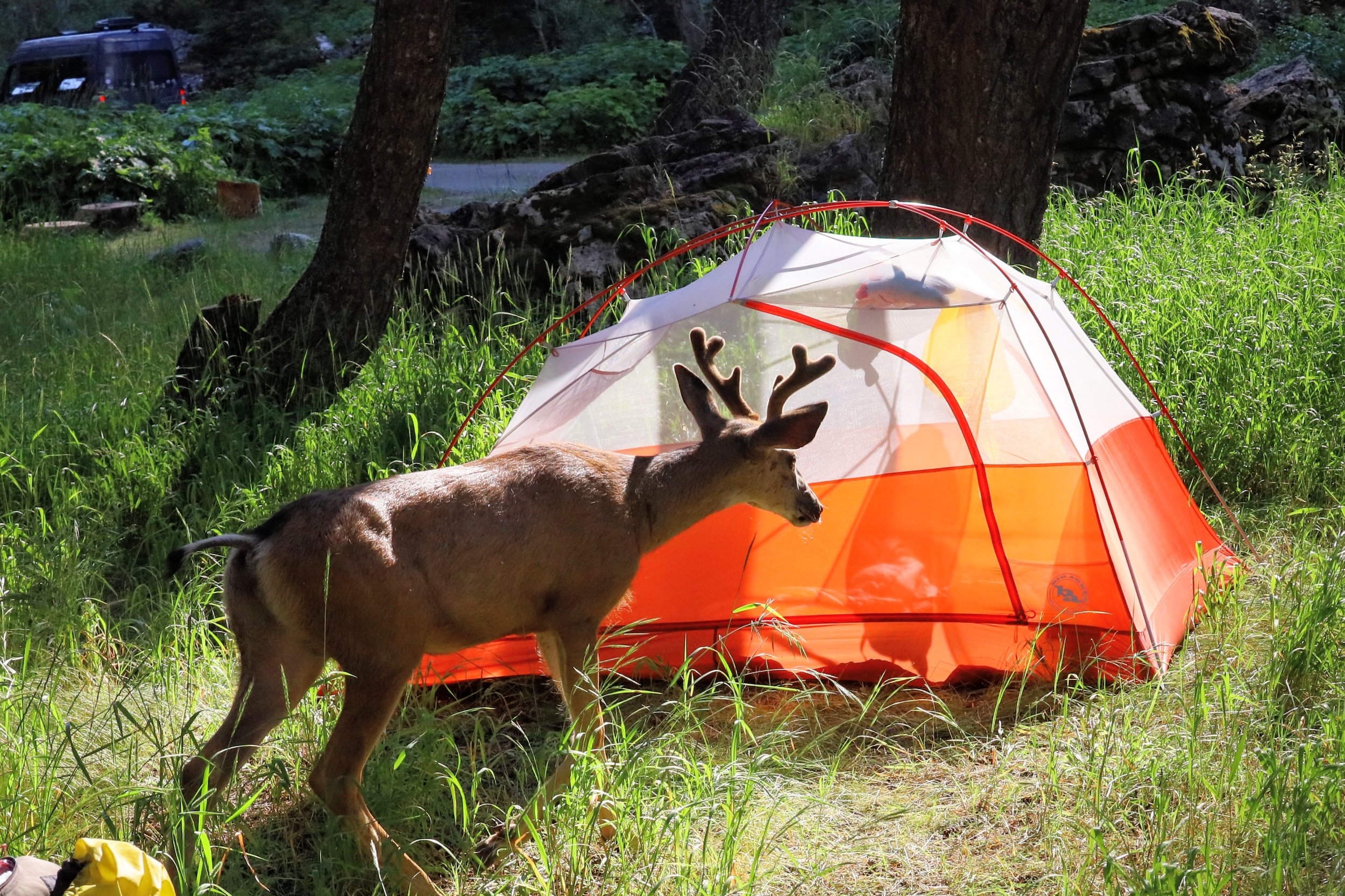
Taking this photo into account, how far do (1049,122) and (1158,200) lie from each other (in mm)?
2203

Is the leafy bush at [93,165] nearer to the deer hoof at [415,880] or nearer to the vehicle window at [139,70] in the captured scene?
the vehicle window at [139,70]

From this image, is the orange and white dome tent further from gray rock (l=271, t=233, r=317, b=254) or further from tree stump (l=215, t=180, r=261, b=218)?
tree stump (l=215, t=180, r=261, b=218)

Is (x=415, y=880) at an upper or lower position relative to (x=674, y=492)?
lower

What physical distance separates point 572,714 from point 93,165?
11.9 m

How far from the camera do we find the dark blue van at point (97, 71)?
701 inches

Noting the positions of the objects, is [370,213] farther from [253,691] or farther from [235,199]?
[235,199]

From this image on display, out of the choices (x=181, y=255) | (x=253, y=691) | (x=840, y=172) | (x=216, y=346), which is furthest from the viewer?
(x=181, y=255)

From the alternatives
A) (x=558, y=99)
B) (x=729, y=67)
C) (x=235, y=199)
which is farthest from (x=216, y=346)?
(x=558, y=99)

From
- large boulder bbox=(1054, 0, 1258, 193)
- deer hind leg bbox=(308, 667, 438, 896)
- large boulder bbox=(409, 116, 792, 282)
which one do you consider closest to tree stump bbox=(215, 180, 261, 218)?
large boulder bbox=(409, 116, 792, 282)

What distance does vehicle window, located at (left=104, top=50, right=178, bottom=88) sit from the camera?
1841cm

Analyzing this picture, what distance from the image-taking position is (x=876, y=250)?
4.41m

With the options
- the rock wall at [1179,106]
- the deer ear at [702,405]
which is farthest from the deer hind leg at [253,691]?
the rock wall at [1179,106]

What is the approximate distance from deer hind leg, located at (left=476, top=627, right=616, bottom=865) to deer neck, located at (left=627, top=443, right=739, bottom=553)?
37 cm

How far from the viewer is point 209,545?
3086 millimetres
